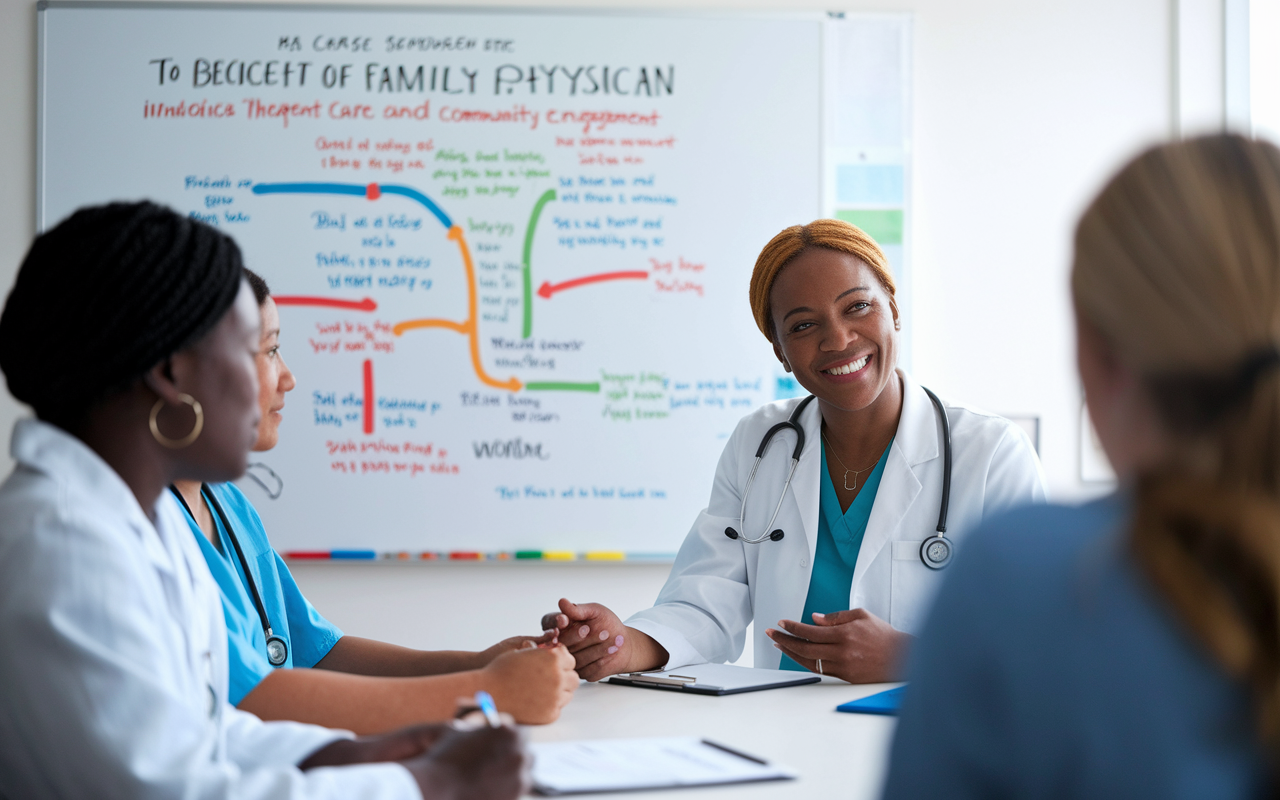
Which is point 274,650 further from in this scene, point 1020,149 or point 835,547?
point 1020,149

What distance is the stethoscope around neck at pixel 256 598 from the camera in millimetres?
1522

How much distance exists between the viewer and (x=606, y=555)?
2.83 metres

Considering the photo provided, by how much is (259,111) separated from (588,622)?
6.30ft

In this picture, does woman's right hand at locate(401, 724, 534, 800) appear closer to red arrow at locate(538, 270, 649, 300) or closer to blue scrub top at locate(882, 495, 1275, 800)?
blue scrub top at locate(882, 495, 1275, 800)

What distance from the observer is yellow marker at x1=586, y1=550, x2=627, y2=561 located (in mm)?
2826

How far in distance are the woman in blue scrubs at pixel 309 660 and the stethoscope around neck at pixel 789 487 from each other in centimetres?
54

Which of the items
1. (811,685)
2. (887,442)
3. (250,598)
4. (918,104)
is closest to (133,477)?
(250,598)

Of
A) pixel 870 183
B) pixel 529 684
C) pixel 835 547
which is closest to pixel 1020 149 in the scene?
pixel 870 183

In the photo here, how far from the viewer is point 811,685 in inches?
61.2

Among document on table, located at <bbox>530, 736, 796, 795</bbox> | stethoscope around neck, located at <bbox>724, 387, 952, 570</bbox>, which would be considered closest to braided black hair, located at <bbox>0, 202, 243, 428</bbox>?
document on table, located at <bbox>530, 736, 796, 795</bbox>

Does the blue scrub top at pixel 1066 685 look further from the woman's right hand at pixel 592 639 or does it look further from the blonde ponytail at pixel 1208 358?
the woman's right hand at pixel 592 639

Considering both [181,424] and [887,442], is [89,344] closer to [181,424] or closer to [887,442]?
[181,424]

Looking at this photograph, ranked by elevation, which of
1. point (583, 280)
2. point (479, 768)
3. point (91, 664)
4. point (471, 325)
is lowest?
point (479, 768)

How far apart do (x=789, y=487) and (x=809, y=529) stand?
4.0 inches
